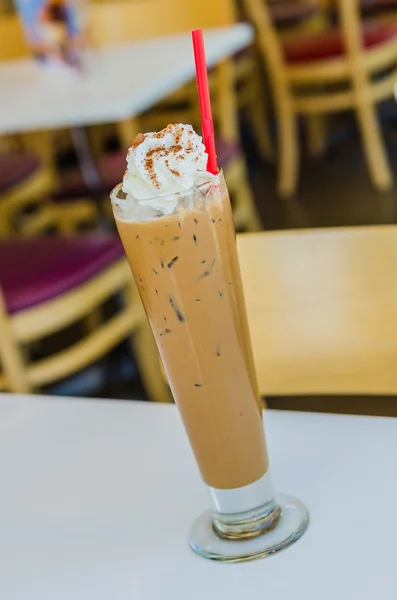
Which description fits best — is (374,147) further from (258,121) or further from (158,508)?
(158,508)

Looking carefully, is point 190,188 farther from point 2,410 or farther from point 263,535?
point 2,410

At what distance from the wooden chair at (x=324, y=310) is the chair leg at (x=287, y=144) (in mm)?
2413

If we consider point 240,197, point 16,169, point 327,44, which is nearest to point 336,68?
point 327,44

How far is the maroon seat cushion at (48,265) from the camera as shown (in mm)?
1558

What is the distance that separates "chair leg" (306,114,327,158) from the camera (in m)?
3.79

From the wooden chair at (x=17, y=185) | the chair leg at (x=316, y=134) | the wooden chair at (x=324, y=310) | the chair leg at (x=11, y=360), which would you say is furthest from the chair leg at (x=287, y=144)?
the wooden chair at (x=324, y=310)

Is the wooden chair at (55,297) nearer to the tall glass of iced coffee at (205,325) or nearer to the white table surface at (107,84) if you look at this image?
the white table surface at (107,84)

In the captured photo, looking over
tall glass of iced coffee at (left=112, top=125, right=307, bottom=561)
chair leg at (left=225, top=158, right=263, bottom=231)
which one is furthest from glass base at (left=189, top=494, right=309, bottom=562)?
chair leg at (left=225, top=158, right=263, bottom=231)

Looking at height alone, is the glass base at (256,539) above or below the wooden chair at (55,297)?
above

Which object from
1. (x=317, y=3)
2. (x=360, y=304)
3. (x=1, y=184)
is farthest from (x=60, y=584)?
(x=317, y=3)

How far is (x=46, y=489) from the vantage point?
0.69 meters

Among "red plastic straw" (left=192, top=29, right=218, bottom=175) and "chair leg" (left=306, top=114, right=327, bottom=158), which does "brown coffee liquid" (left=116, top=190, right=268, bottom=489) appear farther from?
"chair leg" (left=306, top=114, right=327, bottom=158)

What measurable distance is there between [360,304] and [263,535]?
0.35 meters

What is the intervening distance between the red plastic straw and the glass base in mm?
259
